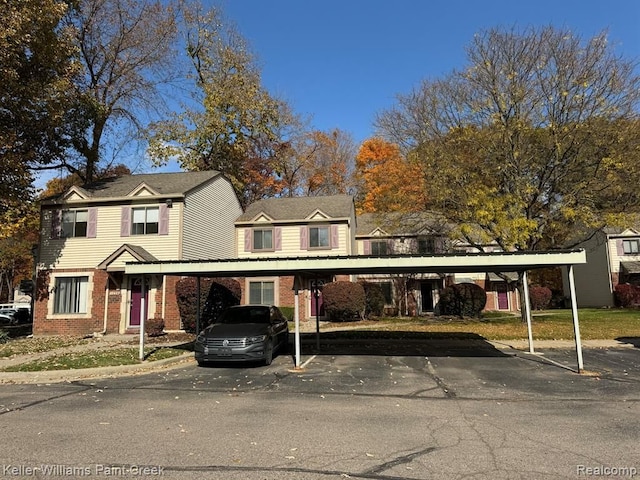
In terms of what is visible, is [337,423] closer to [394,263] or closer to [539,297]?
[394,263]

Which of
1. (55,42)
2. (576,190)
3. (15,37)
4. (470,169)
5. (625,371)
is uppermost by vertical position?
(55,42)

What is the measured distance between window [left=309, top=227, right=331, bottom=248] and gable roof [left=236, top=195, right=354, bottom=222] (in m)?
0.85

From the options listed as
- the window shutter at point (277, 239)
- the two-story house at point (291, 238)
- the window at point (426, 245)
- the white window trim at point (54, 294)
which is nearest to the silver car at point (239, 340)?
the white window trim at point (54, 294)

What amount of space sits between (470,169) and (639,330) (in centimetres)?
958

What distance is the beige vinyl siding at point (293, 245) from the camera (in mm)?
26844

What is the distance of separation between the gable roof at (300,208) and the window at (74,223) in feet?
29.6

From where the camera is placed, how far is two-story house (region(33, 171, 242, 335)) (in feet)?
66.7

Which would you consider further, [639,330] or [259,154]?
[259,154]

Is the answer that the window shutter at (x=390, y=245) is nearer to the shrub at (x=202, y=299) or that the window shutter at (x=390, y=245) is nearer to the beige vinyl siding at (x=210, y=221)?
the beige vinyl siding at (x=210, y=221)

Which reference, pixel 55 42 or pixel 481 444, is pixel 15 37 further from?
pixel 481 444

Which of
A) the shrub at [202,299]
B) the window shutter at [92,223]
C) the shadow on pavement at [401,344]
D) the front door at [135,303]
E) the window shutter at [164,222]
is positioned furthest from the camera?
the window shutter at [92,223]

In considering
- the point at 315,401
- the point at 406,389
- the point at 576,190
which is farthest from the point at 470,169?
the point at 315,401

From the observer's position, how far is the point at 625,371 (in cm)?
1037

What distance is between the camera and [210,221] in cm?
2456
